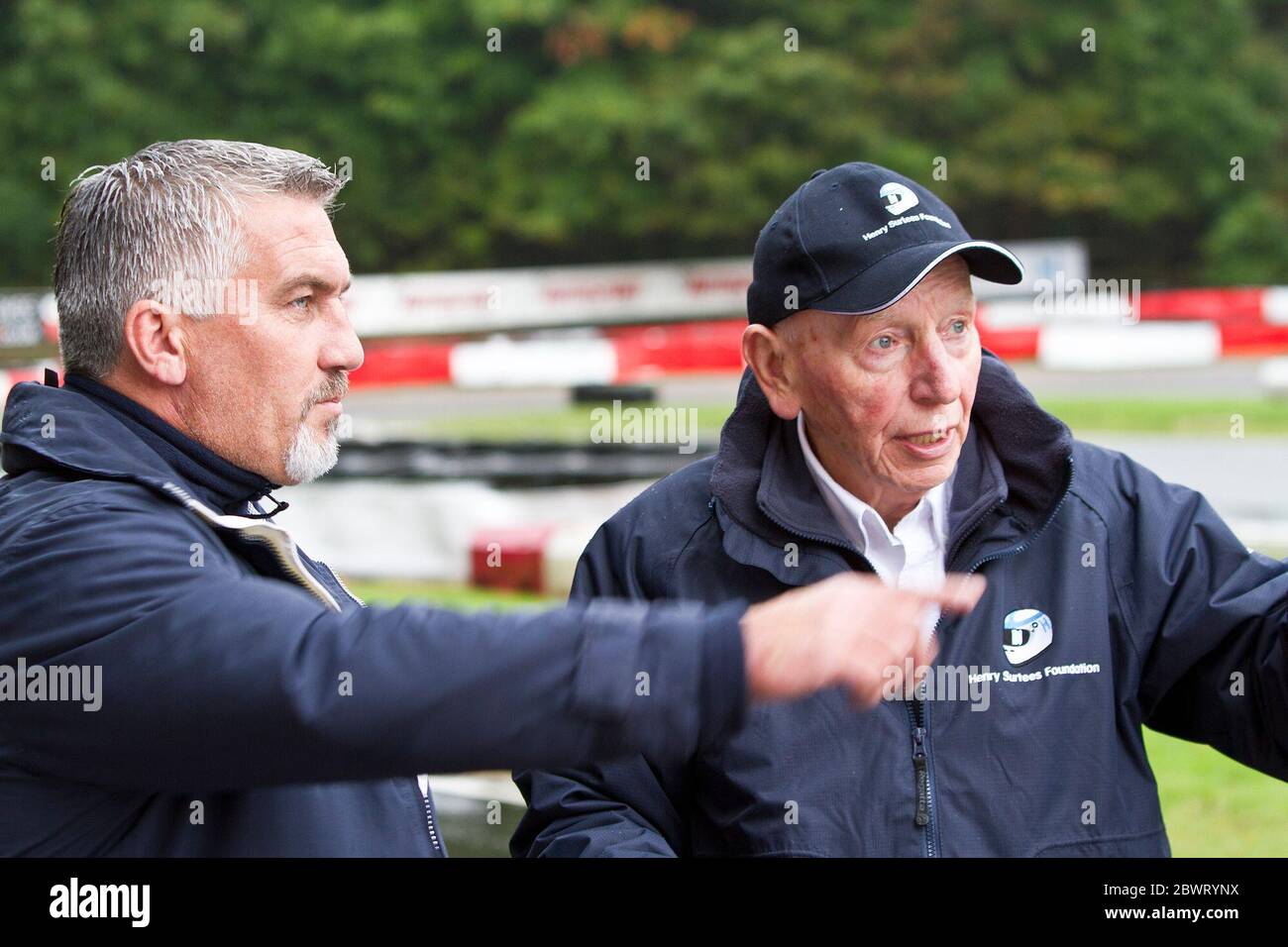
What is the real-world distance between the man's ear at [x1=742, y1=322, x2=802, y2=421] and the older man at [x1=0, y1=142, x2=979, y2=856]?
39.2 inches

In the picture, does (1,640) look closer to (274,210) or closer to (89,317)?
(89,317)

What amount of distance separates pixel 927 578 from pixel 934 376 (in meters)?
0.35

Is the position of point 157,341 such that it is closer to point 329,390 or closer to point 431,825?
point 329,390

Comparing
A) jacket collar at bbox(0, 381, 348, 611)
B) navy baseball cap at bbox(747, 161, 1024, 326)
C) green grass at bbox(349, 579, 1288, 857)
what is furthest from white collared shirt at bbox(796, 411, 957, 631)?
green grass at bbox(349, 579, 1288, 857)

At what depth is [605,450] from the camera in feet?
35.1

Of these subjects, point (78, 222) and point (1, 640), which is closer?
point (1, 640)

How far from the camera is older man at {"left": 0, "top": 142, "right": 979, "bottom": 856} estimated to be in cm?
154

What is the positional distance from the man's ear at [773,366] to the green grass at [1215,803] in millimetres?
1867

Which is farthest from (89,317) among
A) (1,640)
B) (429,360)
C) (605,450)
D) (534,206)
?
(534,206)

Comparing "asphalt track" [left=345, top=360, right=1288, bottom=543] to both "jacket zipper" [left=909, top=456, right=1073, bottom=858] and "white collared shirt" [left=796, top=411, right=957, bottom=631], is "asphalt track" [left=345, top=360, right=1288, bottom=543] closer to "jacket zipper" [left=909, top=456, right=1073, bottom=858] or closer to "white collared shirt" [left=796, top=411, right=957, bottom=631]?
"white collared shirt" [left=796, top=411, right=957, bottom=631]

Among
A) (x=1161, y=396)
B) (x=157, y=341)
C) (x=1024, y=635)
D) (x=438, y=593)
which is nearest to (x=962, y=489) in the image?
(x=1024, y=635)
